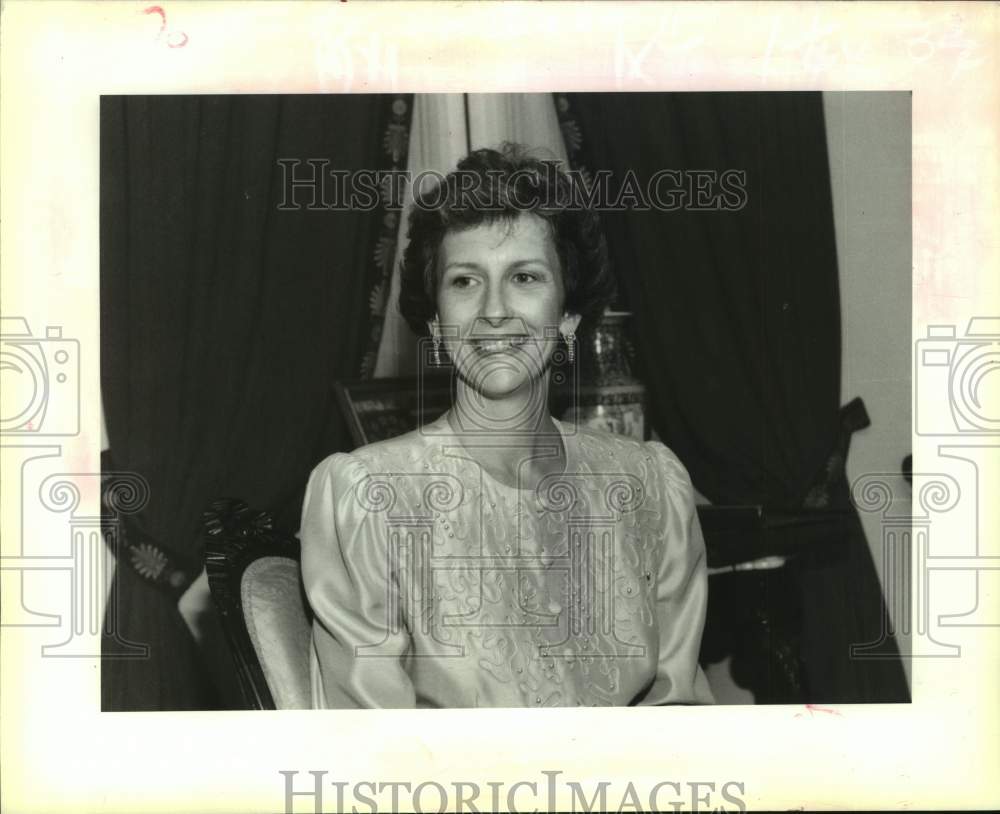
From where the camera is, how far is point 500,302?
3.07m

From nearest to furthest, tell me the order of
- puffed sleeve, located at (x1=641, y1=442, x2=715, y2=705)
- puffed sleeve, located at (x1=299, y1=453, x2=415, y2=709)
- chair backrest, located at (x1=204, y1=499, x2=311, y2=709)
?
chair backrest, located at (x1=204, y1=499, x2=311, y2=709) < puffed sleeve, located at (x1=299, y1=453, x2=415, y2=709) < puffed sleeve, located at (x1=641, y1=442, x2=715, y2=705)

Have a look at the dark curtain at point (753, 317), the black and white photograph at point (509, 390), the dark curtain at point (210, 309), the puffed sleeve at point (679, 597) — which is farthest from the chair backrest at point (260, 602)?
the dark curtain at point (753, 317)

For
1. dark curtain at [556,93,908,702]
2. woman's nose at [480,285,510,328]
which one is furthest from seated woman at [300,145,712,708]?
dark curtain at [556,93,908,702]

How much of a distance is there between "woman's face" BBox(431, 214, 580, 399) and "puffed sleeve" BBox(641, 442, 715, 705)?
1.44ft

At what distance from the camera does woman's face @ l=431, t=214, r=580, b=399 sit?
121 inches

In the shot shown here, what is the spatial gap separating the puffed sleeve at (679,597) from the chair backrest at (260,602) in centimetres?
85

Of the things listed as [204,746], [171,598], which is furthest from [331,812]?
[171,598]

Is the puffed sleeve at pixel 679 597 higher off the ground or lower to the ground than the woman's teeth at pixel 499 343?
lower

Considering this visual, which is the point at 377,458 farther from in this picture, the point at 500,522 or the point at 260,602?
the point at 260,602

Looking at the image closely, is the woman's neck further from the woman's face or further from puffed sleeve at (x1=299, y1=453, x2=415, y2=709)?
puffed sleeve at (x1=299, y1=453, x2=415, y2=709)

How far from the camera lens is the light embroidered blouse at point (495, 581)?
121 inches

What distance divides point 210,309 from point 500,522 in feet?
2.89

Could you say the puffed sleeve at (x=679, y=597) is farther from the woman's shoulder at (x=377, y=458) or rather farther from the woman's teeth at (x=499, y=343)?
the woman's shoulder at (x=377, y=458)

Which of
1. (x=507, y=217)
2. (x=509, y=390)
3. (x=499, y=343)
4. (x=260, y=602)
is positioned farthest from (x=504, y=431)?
(x=260, y=602)
